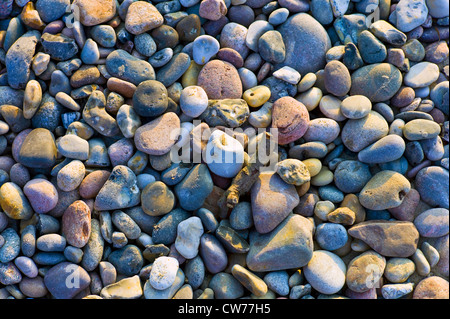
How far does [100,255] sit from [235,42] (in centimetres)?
121

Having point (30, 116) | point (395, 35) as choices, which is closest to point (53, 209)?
point (30, 116)

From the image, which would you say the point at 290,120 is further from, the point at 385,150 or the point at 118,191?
the point at 118,191

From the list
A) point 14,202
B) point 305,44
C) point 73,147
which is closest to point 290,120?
point 305,44

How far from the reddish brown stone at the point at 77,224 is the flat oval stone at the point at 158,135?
37 cm

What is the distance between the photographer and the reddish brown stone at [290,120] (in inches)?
69.7

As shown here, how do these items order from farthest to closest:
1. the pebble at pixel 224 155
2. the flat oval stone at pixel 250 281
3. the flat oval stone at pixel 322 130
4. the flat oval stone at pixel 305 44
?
the flat oval stone at pixel 305 44, the flat oval stone at pixel 322 130, the pebble at pixel 224 155, the flat oval stone at pixel 250 281

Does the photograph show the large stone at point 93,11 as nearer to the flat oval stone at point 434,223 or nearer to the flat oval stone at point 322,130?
the flat oval stone at point 322,130

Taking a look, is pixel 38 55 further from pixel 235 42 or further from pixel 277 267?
pixel 277 267

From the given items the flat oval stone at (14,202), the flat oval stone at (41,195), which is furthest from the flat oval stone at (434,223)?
the flat oval stone at (14,202)

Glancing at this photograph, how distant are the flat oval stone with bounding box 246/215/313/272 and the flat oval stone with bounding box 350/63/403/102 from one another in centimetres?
72
